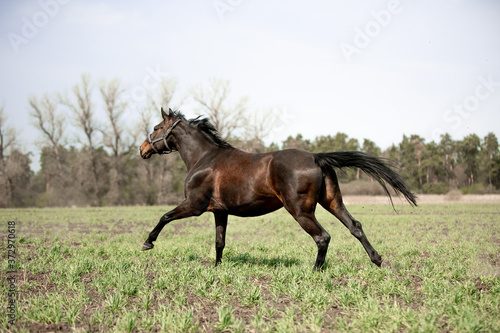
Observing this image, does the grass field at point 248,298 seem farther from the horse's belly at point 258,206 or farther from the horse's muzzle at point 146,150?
the horse's muzzle at point 146,150

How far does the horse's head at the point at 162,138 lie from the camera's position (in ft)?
26.0

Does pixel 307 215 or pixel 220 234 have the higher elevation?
pixel 307 215

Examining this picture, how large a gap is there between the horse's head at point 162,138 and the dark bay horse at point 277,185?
80 cm

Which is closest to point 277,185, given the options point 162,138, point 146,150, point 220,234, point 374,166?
point 220,234

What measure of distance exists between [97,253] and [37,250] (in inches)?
61.3

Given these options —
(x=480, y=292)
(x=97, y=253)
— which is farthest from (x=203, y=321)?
(x=97, y=253)

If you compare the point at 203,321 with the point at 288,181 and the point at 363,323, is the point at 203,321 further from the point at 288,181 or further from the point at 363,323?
the point at 288,181

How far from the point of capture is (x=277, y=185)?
239 inches

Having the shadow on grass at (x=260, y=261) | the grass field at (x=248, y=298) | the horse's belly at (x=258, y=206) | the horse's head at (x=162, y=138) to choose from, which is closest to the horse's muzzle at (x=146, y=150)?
the horse's head at (x=162, y=138)

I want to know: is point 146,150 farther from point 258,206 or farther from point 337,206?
point 337,206

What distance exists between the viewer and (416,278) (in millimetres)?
5703

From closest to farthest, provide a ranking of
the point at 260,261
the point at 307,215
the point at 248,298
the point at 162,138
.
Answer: the point at 248,298 → the point at 307,215 → the point at 260,261 → the point at 162,138

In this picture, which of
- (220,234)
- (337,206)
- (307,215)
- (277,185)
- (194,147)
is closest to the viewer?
(307,215)

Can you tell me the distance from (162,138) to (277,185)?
10.2 feet
